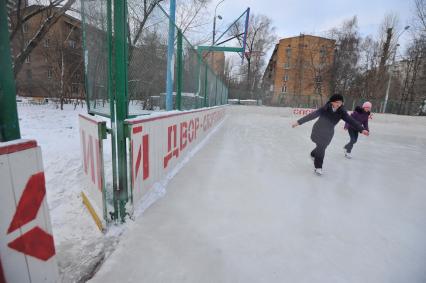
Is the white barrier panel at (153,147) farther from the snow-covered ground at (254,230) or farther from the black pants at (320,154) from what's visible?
the black pants at (320,154)

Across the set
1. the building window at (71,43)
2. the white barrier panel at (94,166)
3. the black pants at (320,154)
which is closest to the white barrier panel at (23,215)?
the white barrier panel at (94,166)

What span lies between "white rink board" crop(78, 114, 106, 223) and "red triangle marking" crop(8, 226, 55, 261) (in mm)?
851

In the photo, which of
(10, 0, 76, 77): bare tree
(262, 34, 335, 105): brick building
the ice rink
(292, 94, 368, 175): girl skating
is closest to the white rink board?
the ice rink

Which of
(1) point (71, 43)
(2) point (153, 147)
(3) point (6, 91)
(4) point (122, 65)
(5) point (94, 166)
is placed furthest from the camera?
(1) point (71, 43)

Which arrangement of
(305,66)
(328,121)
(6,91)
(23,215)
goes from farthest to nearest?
(305,66) → (328,121) → (23,215) → (6,91)

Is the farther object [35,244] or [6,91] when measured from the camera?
[35,244]

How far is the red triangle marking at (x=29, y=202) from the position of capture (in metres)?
1.17

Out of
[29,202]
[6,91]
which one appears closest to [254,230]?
[29,202]

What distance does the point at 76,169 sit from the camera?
12.9 ft

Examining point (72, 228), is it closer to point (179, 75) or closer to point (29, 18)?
point (179, 75)

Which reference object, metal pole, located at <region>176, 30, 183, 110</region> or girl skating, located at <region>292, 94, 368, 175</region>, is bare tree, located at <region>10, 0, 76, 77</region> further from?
girl skating, located at <region>292, 94, 368, 175</region>

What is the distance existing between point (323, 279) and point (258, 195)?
156 centimetres

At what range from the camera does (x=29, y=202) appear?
1.23 m

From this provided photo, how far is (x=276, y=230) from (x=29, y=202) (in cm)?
208
